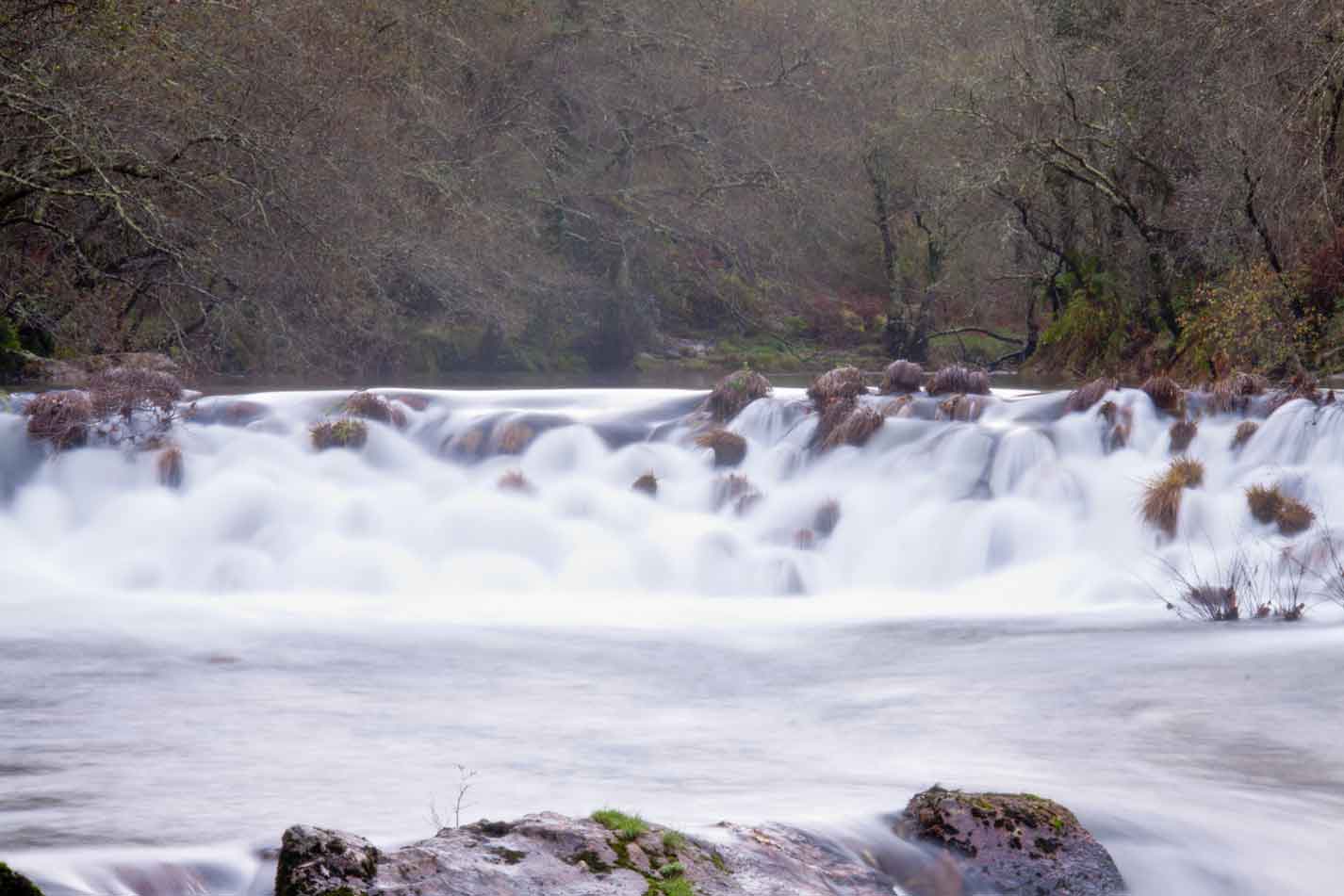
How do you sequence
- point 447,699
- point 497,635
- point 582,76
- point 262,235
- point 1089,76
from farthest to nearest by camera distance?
point 582,76
point 1089,76
point 262,235
point 497,635
point 447,699

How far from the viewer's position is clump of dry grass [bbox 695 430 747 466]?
12875mm

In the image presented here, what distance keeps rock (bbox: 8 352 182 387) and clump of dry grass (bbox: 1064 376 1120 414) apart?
28.7 ft

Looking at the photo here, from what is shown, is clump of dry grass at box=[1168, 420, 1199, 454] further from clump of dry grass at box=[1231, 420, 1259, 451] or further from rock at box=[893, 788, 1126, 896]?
rock at box=[893, 788, 1126, 896]

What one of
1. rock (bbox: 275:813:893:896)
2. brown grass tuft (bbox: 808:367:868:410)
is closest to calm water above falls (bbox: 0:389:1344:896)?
brown grass tuft (bbox: 808:367:868:410)

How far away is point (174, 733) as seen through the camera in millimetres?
6355

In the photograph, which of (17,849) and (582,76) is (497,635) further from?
(582,76)

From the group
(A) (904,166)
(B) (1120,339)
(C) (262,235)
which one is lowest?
(B) (1120,339)

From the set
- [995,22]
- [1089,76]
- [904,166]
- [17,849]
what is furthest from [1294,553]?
[904,166]

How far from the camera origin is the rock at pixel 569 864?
3508 millimetres

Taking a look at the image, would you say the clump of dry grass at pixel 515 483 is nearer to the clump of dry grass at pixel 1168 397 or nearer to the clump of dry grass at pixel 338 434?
the clump of dry grass at pixel 338 434

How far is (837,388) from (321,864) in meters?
10.4

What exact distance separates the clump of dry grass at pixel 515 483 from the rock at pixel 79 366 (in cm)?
410

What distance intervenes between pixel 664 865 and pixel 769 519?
814 centimetres

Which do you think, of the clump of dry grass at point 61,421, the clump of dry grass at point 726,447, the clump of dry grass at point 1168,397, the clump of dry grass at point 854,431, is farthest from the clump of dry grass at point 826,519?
the clump of dry grass at point 61,421
